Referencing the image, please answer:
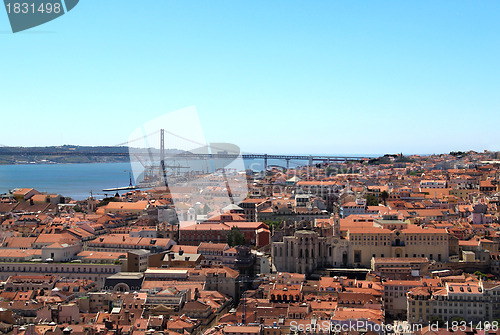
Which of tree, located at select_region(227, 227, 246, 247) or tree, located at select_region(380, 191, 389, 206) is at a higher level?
tree, located at select_region(380, 191, 389, 206)

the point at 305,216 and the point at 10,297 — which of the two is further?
the point at 305,216

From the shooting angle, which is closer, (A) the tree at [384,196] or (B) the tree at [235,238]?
(B) the tree at [235,238]

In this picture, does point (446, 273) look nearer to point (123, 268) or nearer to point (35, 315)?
point (123, 268)

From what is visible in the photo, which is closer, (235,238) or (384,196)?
(235,238)

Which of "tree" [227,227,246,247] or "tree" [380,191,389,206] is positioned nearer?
"tree" [227,227,246,247]

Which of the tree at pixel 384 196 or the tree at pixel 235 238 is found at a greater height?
the tree at pixel 384 196

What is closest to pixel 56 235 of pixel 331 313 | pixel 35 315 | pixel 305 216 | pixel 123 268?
pixel 123 268

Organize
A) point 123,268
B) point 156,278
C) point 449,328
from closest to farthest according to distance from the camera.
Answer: point 449,328, point 156,278, point 123,268

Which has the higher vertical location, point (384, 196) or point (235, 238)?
point (384, 196)
